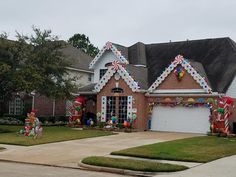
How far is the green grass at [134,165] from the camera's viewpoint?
13.8 meters

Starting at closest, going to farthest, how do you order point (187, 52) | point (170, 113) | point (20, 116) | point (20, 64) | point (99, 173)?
1. point (99, 173)
2. point (20, 64)
3. point (170, 113)
4. point (187, 52)
5. point (20, 116)

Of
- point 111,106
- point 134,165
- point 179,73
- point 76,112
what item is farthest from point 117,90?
point 134,165

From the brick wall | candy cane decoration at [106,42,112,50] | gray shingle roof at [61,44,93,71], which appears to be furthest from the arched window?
gray shingle roof at [61,44,93,71]

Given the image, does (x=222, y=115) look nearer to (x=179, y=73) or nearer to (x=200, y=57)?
(x=179, y=73)

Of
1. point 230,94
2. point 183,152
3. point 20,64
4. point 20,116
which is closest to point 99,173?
point 183,152

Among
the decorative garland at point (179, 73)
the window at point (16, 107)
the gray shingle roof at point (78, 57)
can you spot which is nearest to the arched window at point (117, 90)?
the decorative garland at point (179, 73)

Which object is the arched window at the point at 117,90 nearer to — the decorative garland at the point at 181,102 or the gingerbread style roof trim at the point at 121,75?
the gingerbread style roof trim at the point at 121,75

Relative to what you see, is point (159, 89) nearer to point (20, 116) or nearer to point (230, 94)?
point (230, 94)

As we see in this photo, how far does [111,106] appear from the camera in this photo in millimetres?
32719

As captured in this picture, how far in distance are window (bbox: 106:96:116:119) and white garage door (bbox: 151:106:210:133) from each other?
3030mm

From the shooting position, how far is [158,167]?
1389 centimetres

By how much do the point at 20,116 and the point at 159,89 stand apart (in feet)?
44.4

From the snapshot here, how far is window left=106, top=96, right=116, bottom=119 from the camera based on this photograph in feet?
107

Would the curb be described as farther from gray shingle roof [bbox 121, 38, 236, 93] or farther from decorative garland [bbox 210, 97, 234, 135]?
gray shingle roof [bbox 121, 38, 236, 93]
